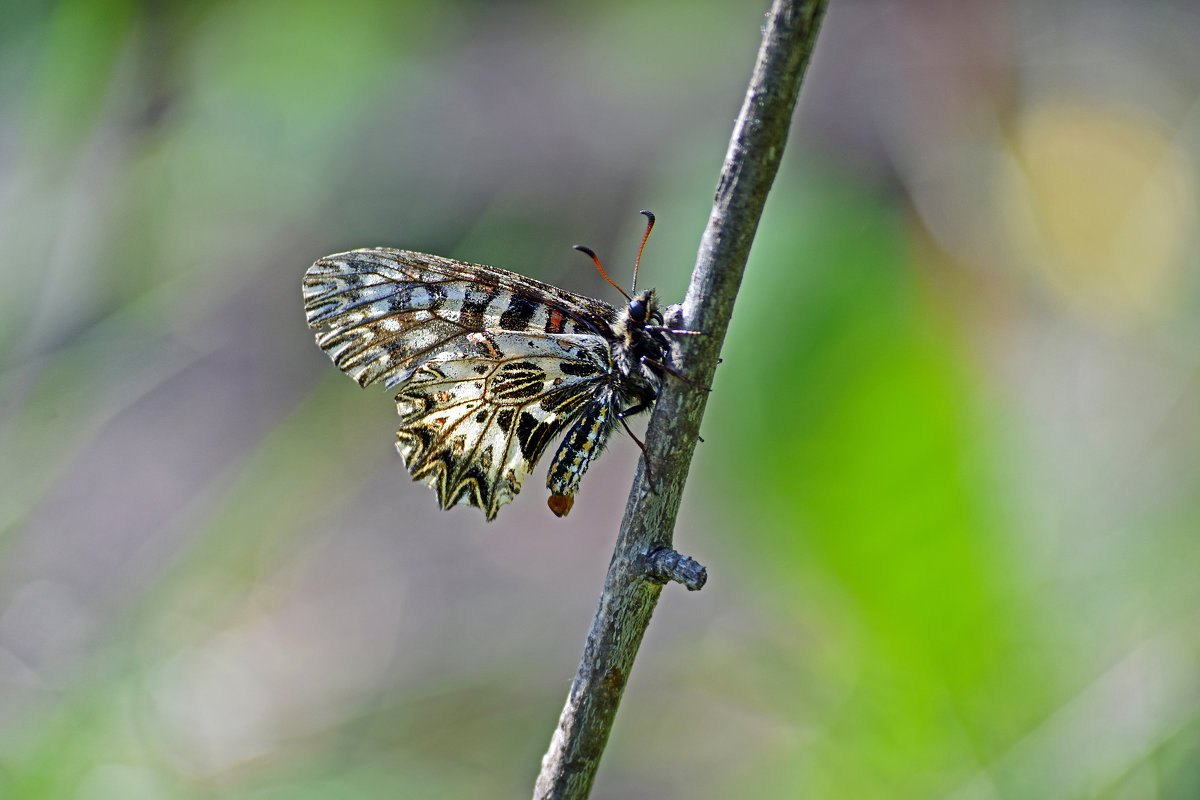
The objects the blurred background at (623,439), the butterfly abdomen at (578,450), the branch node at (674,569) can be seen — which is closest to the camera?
the branch node at (674,569)

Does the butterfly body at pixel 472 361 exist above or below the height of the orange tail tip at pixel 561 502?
above

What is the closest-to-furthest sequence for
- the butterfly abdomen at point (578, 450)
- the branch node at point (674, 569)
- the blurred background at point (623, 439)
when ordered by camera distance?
the branch node at point (674, 569) < the butterfly abdomen at point (578, 450) < the blurred background at point (623, 439)

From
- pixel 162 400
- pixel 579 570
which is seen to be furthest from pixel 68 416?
pixel 579 570

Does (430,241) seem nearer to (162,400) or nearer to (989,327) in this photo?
(162,400)

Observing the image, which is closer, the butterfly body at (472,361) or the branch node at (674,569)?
the branch node at (674,569)

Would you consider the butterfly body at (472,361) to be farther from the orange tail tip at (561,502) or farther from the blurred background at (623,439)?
the blurred background at (623,439)

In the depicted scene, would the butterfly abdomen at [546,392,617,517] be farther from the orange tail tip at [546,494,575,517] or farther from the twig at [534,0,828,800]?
the twig at [534,0,828,800]

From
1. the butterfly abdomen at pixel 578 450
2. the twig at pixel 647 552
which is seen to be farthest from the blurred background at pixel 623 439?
the twig at pixel 647 552

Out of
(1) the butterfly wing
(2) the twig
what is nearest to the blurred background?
(1) the butterfly wing
